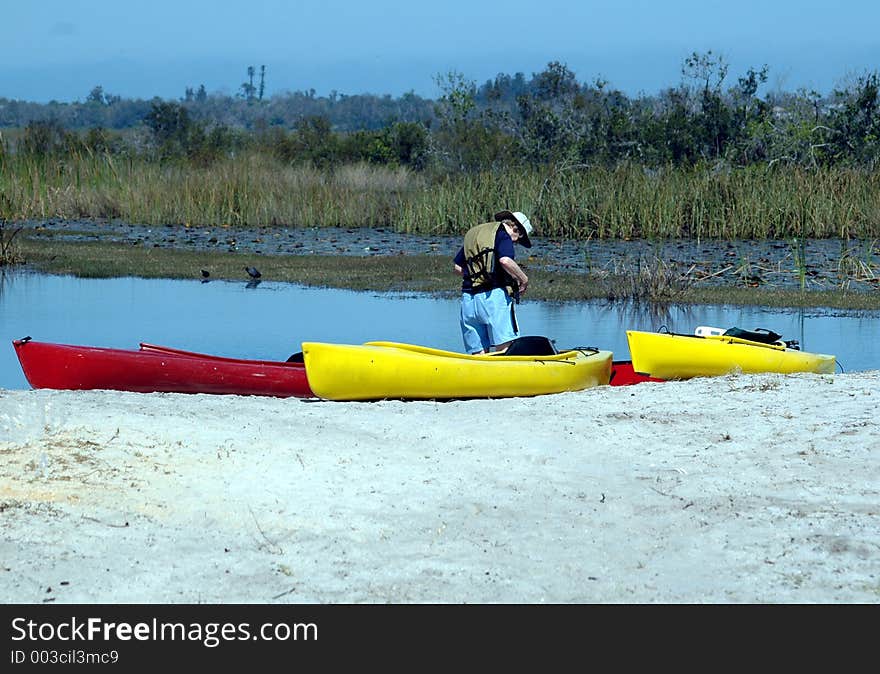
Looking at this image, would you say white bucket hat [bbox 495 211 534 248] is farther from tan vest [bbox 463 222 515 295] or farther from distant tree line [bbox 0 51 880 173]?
distant tree line [bbox 0 51 880 173]

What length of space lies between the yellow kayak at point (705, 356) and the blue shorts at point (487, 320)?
957 mm

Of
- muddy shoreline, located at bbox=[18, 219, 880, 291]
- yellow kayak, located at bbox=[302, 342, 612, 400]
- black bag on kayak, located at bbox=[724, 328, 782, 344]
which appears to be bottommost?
yellow kayak, located at bbox=[302, 342, 612, 400]

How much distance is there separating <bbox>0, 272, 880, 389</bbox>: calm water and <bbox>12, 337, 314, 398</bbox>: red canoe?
1865 millimetres

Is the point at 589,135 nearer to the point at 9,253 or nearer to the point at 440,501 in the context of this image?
the point at 9,253

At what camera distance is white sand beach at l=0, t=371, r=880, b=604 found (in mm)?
5840

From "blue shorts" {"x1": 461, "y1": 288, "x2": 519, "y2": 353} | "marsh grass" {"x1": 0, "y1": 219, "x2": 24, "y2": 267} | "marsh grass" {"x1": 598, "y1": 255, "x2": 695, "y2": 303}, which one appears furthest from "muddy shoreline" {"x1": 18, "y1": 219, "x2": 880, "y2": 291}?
"blue shorts" {"x1": 461, "y1": 288, "x2": 519, "y2": 353}

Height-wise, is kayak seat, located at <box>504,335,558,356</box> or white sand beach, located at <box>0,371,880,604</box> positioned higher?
kayak seat, located at <box>504,335,558,356</box>

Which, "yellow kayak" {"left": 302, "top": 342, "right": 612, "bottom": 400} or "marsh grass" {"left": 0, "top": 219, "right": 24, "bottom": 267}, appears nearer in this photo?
"yellow kayak" {"left": 302, "top": 342, "right": 612, "bottom": 400}

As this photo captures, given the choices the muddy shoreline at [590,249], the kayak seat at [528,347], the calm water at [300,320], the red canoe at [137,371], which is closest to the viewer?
the red canoe at [137,371]

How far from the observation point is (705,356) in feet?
35.5

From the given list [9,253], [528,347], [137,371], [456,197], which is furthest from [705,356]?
[456,197]

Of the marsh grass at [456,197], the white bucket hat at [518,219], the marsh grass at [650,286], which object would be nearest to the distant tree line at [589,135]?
the marsh grass at [456,197]

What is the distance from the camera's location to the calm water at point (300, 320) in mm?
14094

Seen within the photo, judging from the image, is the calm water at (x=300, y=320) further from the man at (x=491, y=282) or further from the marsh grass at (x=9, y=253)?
the man at (x=491, y=282)
